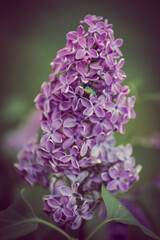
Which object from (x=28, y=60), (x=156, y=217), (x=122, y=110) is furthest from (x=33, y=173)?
(x=28, y=60)

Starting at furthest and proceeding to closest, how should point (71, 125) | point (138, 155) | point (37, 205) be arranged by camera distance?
point (138, 155), point (37, 205), point (71, 125)

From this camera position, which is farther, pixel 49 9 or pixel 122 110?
pixel 49 9

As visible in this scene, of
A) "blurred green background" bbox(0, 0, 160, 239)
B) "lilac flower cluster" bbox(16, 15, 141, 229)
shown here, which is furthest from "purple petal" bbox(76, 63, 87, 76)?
"blurred green background" bbox(0, 0, 160, 239)

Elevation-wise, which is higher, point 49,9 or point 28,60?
point 49,9

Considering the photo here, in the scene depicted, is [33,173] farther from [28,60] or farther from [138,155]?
[28,60]

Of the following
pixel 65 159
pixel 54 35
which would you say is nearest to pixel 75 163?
pixel 65 159

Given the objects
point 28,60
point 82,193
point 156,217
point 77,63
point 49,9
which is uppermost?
point 49,9

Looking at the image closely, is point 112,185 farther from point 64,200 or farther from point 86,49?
point 86,49
